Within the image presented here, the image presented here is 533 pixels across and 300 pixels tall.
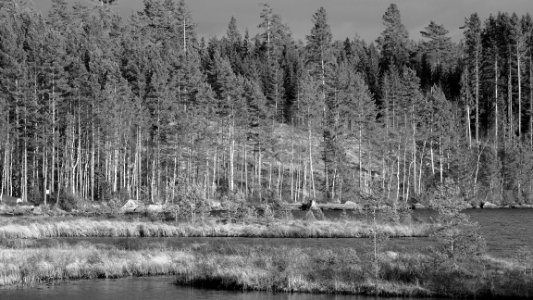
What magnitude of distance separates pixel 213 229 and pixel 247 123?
1664 inches

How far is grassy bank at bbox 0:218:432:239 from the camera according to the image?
4303 cm

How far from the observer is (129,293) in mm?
23453

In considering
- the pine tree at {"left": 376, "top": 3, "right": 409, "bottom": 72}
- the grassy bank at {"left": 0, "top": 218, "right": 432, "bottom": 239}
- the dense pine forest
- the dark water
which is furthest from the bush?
the pine tree at {"left": 376, "top": 3, "right": 409, "bottom": 72}

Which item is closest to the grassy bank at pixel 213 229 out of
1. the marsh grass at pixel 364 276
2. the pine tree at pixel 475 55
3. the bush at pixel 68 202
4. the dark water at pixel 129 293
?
the bush at pixel 68 202

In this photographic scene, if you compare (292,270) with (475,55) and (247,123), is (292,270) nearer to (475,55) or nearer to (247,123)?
(247,123)

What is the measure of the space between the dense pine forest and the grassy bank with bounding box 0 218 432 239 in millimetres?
4126

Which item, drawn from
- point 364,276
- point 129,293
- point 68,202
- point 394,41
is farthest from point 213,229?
point 394,41

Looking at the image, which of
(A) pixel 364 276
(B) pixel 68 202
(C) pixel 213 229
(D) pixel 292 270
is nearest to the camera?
(A) pixel 364 276

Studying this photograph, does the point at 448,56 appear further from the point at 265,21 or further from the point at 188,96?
the point at 188,96

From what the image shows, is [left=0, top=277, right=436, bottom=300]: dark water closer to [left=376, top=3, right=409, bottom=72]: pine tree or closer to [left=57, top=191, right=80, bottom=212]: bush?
[left=57, top=191, right=80, bottom=212]: bush

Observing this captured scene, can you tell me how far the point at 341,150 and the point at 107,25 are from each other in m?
64.6

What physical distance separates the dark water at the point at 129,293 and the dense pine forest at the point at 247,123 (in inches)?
890

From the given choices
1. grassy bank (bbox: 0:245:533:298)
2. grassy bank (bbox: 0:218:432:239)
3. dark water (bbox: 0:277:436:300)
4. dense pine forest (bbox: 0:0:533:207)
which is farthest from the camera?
dense pine forest (bbox: 0:0:533:207)

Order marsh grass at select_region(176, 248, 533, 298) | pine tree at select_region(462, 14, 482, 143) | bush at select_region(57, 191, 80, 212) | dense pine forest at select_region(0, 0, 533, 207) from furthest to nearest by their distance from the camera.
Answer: pine tree at select_region(462, 14, 482, 143) → dense pine forest at select_region(0, 0, 533, 207) → bush at select_region(57, 191, 80, 212) → marsh grass at select_region(176, 248, 533, 298)
